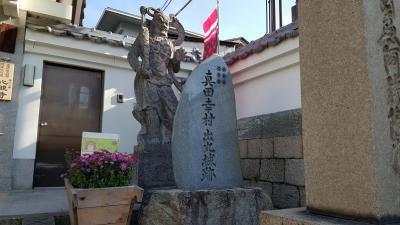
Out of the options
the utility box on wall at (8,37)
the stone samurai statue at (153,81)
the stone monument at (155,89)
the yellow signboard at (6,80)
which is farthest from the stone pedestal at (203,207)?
the utility box on wall at (8,37)

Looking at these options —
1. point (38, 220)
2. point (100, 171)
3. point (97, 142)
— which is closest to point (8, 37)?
point (97, 142)

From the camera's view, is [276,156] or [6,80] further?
[6,80]

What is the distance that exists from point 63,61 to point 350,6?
6.64 metres

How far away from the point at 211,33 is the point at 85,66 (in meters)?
3.04

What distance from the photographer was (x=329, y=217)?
1720 mm

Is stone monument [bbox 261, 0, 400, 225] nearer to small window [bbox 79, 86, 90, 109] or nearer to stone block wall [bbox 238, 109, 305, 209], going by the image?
stone block wall [bbox 238, 109, 305, 209]

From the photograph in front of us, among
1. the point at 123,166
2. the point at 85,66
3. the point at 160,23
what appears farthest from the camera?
the point at 85,66

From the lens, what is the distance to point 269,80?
5434mm

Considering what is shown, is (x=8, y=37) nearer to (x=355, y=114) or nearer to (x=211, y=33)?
(x=211, y=33)

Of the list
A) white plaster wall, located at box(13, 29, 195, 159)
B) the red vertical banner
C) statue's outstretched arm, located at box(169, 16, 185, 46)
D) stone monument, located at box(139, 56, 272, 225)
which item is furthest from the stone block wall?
white plaster wall, located at box(13, 29, 195, 159)

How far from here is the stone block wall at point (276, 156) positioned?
4.38 m

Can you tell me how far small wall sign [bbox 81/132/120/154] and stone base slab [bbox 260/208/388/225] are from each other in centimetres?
382

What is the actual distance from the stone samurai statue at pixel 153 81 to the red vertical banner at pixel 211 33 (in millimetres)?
2161

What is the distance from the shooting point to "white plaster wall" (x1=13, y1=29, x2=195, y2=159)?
21.6 feet
